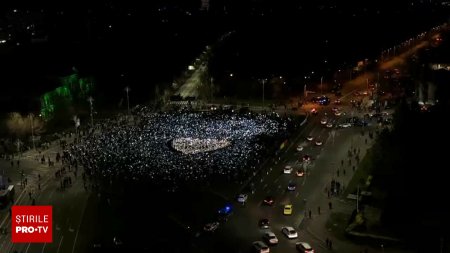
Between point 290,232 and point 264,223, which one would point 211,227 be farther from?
point 290,232

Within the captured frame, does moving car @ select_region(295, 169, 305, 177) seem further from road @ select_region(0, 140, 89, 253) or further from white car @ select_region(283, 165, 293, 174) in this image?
road @ select_region(0, 140, 89, 253)

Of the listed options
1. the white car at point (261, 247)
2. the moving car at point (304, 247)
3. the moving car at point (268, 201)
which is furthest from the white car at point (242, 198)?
the moving car at point (304, 247)

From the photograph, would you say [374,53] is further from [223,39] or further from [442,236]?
[442,236]

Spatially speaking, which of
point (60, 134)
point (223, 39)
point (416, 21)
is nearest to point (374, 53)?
point (223, 39)

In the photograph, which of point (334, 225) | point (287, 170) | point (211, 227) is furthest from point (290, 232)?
point (287, 170)

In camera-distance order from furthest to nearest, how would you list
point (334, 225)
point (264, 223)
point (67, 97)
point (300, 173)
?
point (67, 97) < point (300, 173) < point (334, 225) < point (264, 223)

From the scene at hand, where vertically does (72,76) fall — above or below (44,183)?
above
